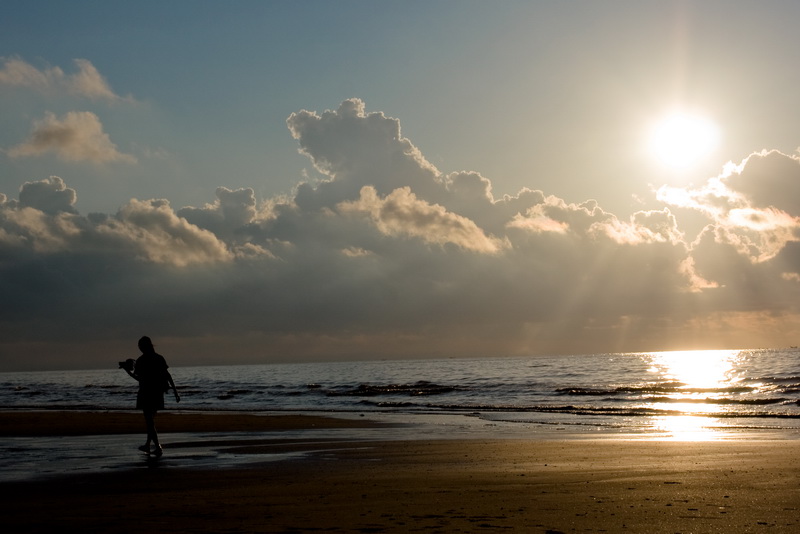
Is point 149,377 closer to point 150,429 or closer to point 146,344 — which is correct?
point 146,344

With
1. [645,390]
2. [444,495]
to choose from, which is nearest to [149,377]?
[444,495]

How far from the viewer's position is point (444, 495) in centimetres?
980

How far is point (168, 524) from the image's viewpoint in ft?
26.3

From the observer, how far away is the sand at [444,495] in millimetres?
7926

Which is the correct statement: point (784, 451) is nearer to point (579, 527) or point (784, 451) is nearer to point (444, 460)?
point (444, 460)

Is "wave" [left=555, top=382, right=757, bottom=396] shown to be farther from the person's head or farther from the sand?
the person's head

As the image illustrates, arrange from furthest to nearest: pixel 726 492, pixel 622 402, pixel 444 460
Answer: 1. pixel 622 402
2. pixel 444 460
3. pixel 726 492

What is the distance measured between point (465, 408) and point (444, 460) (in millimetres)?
22644

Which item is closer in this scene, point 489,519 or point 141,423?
point 489,519

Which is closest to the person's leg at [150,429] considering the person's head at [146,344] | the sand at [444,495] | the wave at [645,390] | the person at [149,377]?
the person at [149,377]

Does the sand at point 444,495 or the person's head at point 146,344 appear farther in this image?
the person's head at point 146,344

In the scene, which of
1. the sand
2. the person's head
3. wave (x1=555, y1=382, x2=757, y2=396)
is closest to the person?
the person's head

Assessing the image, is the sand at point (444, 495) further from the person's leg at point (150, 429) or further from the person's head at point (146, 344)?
the person's head at point (146, 344)

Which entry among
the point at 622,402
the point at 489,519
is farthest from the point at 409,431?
the point at 622,402
